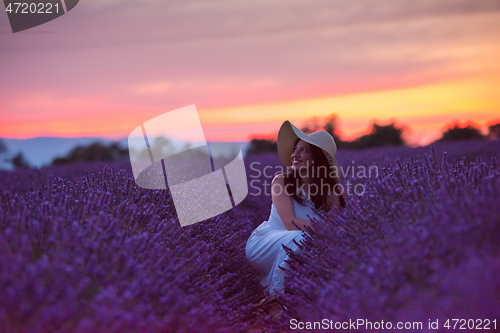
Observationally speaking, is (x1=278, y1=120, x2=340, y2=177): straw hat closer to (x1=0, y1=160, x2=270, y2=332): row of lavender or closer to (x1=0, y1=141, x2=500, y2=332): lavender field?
(x1=0, y1=141, x2=500, y2=332): lavender field

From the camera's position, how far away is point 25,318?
1.31 m

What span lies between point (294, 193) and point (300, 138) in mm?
415

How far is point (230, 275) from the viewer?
2.56 metres

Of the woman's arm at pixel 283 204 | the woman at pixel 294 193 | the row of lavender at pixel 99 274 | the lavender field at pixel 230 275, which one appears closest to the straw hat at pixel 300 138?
the woman at pixel 294 193

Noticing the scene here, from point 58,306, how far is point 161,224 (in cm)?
104

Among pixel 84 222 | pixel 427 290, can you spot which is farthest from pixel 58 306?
pixel 427 290

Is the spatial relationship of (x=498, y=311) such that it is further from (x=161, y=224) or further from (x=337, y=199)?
(x=337, y=199)

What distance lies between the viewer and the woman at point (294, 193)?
10.3ft

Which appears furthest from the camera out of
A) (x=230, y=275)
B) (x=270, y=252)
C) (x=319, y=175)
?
(x=319, y=175)

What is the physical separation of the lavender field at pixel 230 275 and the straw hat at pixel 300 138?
108 cm

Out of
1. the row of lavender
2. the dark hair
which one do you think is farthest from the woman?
the row of lavender

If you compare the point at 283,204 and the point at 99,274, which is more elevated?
the point at 99,274

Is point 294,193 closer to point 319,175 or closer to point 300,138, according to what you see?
point 319,175

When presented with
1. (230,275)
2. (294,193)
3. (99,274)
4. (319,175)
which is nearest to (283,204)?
(294,193)
